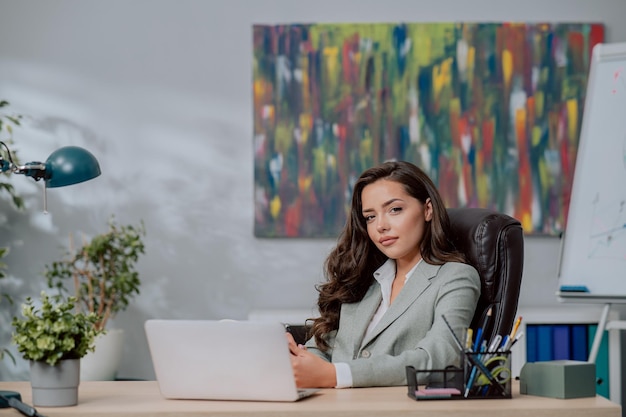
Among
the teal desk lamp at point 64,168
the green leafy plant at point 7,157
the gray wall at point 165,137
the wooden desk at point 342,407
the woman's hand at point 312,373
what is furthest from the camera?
the gray wall at point 165,137

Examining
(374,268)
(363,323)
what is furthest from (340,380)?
(374,268)

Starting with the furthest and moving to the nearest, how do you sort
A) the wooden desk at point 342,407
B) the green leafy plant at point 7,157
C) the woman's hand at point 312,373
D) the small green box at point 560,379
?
1. the green leafy plant at point 7,157
2. the woman's hand at point 312,373
3. the small green box at point 560,379
4. the wooden desk at point 342,407

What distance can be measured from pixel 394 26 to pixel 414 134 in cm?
48

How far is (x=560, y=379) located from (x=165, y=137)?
253 centimetres

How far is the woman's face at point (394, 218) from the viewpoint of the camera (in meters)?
2.33

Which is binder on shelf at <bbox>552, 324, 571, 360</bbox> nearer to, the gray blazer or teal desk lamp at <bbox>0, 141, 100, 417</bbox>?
the gray blazer

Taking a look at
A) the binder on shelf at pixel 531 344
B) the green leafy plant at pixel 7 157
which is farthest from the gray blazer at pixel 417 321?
the green leafy plant at pixel 7 157

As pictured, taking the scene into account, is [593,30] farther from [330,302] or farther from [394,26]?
[330,302]

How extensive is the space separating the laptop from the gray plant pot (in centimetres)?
17

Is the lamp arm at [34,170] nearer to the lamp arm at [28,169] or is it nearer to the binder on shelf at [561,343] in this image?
the lamp arm at [28,169]

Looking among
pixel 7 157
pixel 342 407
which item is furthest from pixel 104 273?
pixel 342 407

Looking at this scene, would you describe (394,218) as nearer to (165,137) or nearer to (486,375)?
(486,375)

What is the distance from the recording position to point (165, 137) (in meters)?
3.86

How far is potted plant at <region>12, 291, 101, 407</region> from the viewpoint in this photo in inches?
62.9
